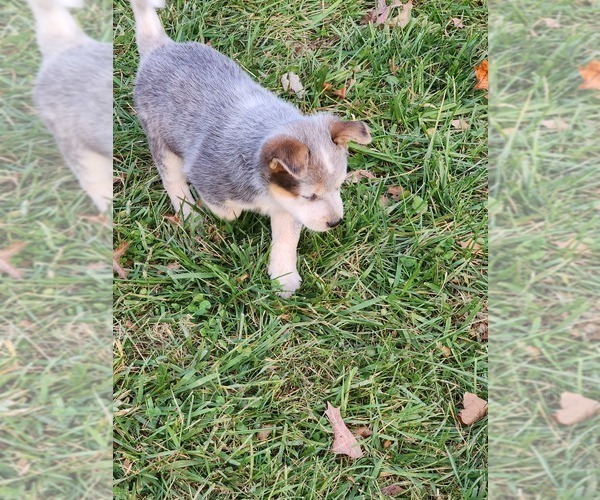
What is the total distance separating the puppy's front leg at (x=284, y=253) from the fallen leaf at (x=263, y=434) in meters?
0.90

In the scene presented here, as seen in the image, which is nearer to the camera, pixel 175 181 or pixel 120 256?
pixel 120 256

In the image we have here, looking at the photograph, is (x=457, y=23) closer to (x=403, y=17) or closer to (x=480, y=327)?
(x=403, y=17)

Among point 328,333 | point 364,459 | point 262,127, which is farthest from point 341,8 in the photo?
point 364,459

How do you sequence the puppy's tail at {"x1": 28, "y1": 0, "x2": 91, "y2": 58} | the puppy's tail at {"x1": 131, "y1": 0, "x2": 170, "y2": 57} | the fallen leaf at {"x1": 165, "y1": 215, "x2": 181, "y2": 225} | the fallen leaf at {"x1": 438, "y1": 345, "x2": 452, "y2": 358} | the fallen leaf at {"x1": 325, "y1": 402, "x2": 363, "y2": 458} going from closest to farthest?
the puppy's tail at {"x1": 28, "y1": 0, "x2": 91, "y2": 58}
the fallen leaf at {"x1": 325, "y1": 402, "x2": 363, "y2": 458}
the fallen leaf at {"x1": 438, "y1": 345, "x2": 452, "y2": 358}
the puppy's tail at {"x1": 131, "y1": 0, "x2": 170, "y2": 57}
the fallen leaf at {"x1": 165, "y1": 215, "x2": 181, "y2": 225}

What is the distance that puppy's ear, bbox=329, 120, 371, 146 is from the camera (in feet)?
A: 11.7

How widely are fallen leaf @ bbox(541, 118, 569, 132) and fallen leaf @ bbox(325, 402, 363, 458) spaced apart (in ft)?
7.71

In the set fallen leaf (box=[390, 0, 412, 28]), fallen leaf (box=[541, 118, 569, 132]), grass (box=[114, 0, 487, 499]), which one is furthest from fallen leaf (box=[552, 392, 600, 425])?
fallen leaf (box=[390, 0, 412, 28])

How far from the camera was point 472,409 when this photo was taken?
3.74 meters

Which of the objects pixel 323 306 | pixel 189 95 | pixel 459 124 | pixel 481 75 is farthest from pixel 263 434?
pixel 481 75

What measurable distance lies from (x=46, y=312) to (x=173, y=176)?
9.00 ft

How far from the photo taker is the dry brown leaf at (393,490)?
11.7ft

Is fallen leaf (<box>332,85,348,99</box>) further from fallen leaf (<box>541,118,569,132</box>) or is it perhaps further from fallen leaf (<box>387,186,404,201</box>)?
Result: fallen leaf (<box>541,118,569,132</box>)

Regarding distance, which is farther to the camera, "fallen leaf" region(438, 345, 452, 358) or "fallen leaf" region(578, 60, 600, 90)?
"fallen leaf" region(438, 345, 452, 358)

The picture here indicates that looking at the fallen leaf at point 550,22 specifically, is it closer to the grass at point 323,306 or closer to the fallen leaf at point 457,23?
the grass at point 323,306
